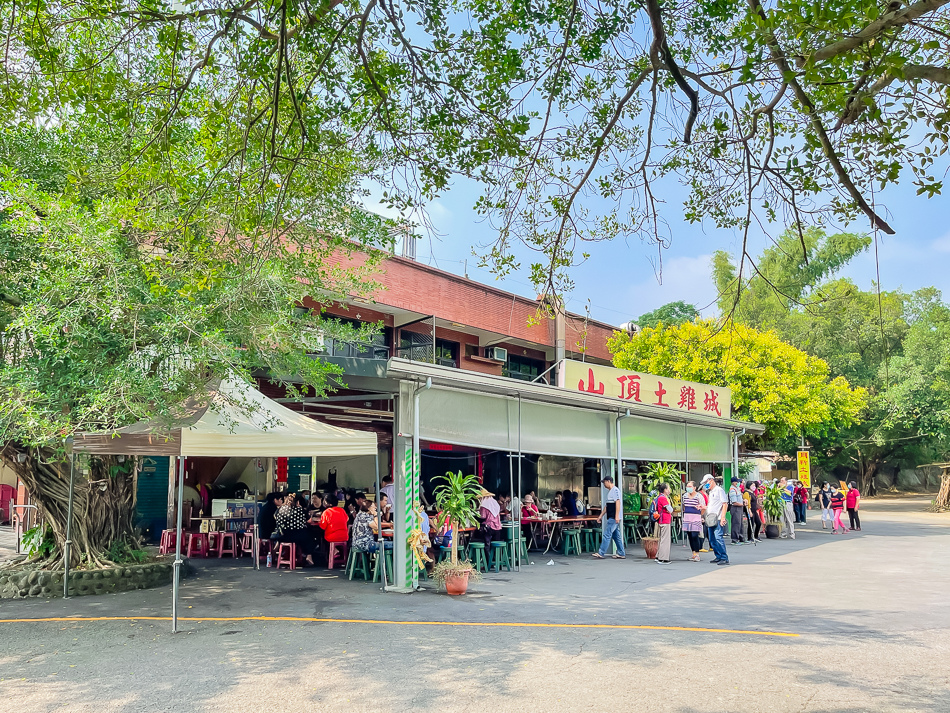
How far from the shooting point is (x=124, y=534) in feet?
37.8

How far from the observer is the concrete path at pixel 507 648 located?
554 centimetres

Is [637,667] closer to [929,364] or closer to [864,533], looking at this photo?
[864,533]

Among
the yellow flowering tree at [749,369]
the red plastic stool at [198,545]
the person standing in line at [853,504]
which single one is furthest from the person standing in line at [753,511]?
the red plastic stool at [198,545]

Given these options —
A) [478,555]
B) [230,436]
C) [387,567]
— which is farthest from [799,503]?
[230,436]

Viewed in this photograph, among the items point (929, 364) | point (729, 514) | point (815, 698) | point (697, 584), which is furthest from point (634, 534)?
point (929, 364)

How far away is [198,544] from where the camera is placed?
15.5 m

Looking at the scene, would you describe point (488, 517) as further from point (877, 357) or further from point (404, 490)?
point (877, 357)

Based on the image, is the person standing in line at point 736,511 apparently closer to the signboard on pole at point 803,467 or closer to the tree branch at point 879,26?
the signboard on pole at point 803,467

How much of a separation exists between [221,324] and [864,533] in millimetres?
19193

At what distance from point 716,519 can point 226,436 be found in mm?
9341

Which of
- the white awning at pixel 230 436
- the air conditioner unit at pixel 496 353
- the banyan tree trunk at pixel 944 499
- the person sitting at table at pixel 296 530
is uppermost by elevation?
the air conditioner unit at pixel 496 353

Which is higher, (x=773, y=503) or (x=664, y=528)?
(x=773, y=503)

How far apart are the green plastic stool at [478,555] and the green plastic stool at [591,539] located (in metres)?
4.17

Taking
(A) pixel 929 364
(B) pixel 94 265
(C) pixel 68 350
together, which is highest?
(A) pixel 929 364
